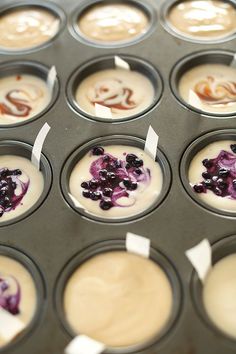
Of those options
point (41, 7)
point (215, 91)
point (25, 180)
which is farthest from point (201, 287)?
point (41, 7)

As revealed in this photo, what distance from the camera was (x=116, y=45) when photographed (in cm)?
315

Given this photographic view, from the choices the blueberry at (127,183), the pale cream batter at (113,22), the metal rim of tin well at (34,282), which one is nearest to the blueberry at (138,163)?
the blueberry at (127,183)

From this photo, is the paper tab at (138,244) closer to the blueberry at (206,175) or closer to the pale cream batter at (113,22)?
the blueberry at (206,175)

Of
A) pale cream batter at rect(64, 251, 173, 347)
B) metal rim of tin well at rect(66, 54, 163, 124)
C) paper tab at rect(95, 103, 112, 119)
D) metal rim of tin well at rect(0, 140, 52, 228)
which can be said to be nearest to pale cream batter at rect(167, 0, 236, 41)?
metal rim of tin well at rect(66, 54, 163, 124)

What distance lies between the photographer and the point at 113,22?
3.39 m

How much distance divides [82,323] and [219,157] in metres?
1.05

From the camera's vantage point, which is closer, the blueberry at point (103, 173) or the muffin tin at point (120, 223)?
the muffin tin at point (120, 223)

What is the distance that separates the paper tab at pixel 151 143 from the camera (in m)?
2.53

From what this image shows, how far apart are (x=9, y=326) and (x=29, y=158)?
0.92 meters

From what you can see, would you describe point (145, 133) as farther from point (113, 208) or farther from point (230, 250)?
point (230, 250)

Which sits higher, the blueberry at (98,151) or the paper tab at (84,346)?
the blueberry at (98,151)

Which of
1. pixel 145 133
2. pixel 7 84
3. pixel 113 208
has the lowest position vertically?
pixel 113 208

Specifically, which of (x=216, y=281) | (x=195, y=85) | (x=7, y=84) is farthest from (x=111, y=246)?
(x=7, y=84)

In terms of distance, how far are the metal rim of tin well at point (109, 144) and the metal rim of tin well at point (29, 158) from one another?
2.7 inches
